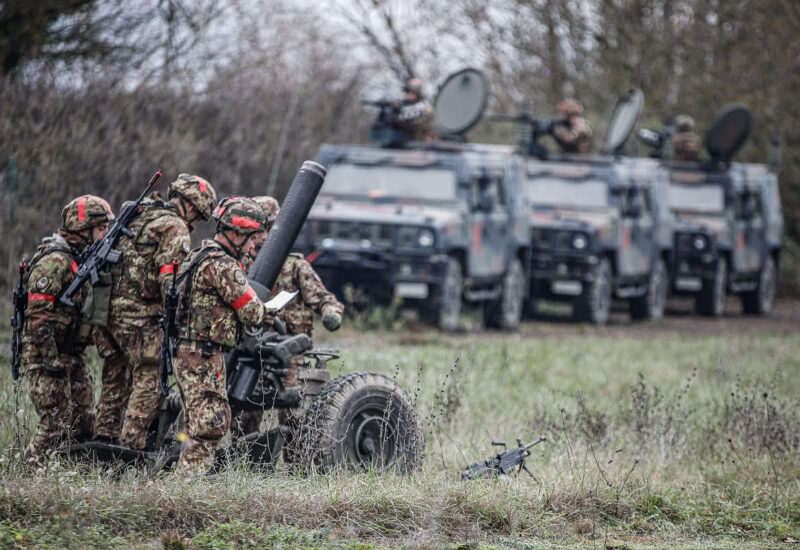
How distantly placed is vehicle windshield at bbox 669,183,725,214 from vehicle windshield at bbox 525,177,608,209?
2.71 meters

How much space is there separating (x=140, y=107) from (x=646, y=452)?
7.85 metres

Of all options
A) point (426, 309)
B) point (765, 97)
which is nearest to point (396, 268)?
point (426, 309)

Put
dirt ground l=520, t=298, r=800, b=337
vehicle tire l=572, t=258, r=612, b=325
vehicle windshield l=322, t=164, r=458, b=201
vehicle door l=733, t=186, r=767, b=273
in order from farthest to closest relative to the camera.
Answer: vehicle door l=733, t=186, r=767, b=273, vehicle tire l=572, t=258, r=612, b=325, dirt ground l=520, t=298, r=800, b=337, vehicle windshield l=322, t=164, r=458, b=201

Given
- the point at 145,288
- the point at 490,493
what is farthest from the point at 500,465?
the point at 145,288

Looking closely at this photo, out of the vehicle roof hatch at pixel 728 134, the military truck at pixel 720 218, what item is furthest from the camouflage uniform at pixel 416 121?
the vehicle roof hatch at pixel 728 134

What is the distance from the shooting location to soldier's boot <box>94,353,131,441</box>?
6.12 m

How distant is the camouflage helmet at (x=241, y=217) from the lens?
549 cm

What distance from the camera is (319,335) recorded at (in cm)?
1223

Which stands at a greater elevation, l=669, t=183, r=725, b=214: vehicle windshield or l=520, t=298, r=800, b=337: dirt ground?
l=669, t=183, r=725, b=214: vehicle windshield

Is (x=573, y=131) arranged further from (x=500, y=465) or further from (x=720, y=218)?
(x=500, y=465)

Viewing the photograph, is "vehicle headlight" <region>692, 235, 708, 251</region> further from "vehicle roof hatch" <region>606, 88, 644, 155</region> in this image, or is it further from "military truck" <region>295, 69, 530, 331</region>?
"military truck" <region>295, 69, 530, 331</region>

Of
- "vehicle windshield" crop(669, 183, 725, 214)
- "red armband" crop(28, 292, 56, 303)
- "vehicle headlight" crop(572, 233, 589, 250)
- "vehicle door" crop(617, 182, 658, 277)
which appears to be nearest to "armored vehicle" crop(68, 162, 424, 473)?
"red armband" crop(28, 292, 56, 303)

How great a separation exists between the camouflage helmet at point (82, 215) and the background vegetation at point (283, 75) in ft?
17.1

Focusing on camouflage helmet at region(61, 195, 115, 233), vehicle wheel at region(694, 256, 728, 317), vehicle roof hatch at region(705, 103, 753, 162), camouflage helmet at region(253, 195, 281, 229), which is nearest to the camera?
camouflage helmet at region(61, 195, 115, 233)
